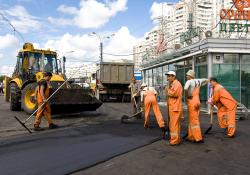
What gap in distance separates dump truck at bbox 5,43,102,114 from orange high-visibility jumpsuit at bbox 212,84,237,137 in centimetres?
512

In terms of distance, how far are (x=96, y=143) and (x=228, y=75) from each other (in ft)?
34.1

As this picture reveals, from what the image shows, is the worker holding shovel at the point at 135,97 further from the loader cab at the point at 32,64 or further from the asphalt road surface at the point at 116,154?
the loader cab at the point at 32,64

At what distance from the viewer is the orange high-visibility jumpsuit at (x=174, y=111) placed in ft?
21.3

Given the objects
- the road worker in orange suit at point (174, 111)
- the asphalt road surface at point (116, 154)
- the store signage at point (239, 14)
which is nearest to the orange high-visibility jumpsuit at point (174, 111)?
the road worker in orange suit at point (174, 111)

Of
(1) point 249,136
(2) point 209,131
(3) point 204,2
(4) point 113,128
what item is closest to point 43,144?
(4) point 113,128

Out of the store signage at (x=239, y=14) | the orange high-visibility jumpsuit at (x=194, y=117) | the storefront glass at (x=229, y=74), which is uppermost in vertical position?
the store signage at (x=239, y=14)

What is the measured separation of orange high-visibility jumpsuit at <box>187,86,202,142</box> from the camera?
6738mm

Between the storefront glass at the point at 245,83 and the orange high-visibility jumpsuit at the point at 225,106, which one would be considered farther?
the storefront glass at the point at 245,83

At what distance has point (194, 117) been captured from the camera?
6.75m

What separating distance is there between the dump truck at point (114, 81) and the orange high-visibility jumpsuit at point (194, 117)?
15361mm

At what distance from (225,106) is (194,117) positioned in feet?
5.07

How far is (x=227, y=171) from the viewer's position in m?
4.73

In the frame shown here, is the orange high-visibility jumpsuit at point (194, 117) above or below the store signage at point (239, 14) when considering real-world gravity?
below

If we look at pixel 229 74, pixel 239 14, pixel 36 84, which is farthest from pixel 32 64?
pixel 239 14
